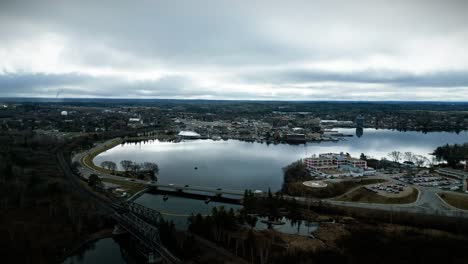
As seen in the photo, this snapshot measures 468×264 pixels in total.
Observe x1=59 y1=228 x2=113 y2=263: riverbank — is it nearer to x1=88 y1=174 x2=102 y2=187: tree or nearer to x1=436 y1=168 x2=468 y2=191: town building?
x1=88 y1=174 x2=102 y2=187: tree

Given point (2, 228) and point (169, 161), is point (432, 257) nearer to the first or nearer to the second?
point (2, 228)

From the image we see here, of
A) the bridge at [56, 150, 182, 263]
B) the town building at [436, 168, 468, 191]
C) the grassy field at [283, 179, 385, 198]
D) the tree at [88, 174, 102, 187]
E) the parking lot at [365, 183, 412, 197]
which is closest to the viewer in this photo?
the bridge at [56, 150, 182, 263]

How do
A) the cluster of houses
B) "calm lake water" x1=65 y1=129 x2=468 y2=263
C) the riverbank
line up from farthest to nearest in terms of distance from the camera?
the cluster of houses → "calm lake water" x1=65 y1=129 x2=468 y2=263 → the riverbank

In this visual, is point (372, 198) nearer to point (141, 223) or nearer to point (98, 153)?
point (141, 223)

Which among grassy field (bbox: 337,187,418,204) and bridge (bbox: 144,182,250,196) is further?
bridge (bbox: 144,182,250,196)

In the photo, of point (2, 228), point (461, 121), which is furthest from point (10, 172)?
point (461, 121)

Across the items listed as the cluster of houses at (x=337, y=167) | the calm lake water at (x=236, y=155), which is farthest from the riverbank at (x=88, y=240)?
the cluster of houses at (x=337, y=167)

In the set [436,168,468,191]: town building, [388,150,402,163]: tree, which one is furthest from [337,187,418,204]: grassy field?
[388,150,402,163]: tree
